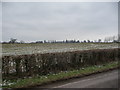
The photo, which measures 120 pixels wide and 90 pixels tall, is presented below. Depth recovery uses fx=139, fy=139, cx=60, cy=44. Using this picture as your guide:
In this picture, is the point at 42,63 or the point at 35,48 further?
the point at 35,48

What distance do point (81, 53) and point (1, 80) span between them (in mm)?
6951

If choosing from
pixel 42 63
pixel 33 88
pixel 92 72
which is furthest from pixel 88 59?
pixel 33 88

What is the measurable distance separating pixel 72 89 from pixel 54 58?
4250mm

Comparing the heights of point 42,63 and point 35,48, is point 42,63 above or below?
above

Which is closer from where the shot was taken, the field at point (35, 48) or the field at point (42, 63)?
the field at point (42, 63)

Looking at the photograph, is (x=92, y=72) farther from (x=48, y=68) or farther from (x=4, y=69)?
(x=4, y=69)

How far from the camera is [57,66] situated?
424 inches

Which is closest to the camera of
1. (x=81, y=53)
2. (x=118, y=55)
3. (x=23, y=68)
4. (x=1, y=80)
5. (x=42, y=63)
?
(x=1, y=80)

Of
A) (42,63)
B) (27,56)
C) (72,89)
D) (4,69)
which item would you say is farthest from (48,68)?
(72,89)

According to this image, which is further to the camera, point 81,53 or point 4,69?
point 81,53

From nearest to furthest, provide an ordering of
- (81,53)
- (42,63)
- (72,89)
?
1. (72,89)
2. (42,63)
3. (81,53)

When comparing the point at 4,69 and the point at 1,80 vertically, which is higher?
the point at 4,69

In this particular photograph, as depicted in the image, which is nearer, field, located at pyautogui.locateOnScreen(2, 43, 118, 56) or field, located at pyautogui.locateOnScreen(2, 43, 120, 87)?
field, located at pyautogui.locateOnScreen(2, 43, 120, 87)

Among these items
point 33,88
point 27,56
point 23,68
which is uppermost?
point 27,56
